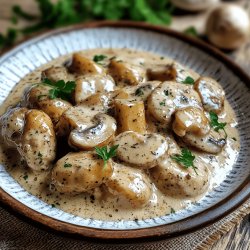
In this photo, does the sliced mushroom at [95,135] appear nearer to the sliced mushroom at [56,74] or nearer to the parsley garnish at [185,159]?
the parsley garnish at [185,159]

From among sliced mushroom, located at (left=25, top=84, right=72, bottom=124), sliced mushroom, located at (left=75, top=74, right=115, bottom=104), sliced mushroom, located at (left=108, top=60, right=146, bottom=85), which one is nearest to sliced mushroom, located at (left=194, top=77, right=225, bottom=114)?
sliced mushroom, located at (left=108, top=60, right=146, bottom=85)

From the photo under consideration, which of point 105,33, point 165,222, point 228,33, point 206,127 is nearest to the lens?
point 165,222

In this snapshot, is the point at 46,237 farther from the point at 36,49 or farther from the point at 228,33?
the point at 228,33

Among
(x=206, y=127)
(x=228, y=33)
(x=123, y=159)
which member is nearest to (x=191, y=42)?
Result: (x=228, y=33)

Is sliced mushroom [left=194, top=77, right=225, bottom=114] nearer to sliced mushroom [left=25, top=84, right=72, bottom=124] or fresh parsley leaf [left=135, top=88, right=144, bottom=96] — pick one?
fresh parsley leaf [left=135, top=88, right=144, bottom=96]

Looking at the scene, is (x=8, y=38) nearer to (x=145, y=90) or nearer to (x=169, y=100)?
(x=145, y=90)

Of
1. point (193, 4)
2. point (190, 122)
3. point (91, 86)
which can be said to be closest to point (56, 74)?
point (91, 86)
